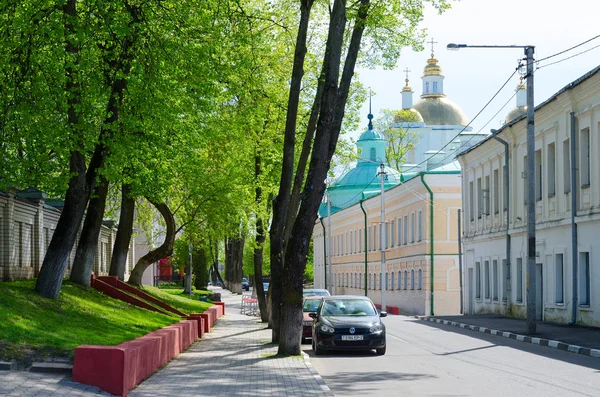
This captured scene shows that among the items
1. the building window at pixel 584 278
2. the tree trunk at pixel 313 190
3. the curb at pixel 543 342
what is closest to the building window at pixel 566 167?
the building window at pixel 584 278

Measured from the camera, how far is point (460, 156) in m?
50.1

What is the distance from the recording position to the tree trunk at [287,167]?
72.2ft

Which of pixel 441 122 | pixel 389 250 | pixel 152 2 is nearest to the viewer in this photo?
pixel 152 2

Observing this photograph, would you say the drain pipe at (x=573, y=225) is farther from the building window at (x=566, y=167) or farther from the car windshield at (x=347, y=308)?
the car windshield at (x=347, y=308)

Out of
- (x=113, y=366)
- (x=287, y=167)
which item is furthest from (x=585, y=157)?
(x=113, y=366)

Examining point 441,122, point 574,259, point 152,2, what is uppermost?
point 441,122

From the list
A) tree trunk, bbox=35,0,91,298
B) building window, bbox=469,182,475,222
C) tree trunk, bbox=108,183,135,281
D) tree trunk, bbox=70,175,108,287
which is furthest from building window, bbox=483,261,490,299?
tree trunk, bbox=35,0,91,298

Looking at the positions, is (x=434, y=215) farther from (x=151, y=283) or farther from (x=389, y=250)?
(x=151, y=283)

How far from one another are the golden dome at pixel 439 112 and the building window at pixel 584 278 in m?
85.6

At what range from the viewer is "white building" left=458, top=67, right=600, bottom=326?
1238 inches

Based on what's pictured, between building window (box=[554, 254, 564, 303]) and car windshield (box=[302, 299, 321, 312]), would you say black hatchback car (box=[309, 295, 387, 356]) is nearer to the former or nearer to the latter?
car windshield (box=[302, 299, 321, 312])

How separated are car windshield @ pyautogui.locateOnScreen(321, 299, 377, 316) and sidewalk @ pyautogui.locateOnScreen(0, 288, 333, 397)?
65.8 inches

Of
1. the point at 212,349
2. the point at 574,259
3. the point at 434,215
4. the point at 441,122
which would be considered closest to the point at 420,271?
the point at 434,215

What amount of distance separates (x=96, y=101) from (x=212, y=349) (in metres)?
6.58
